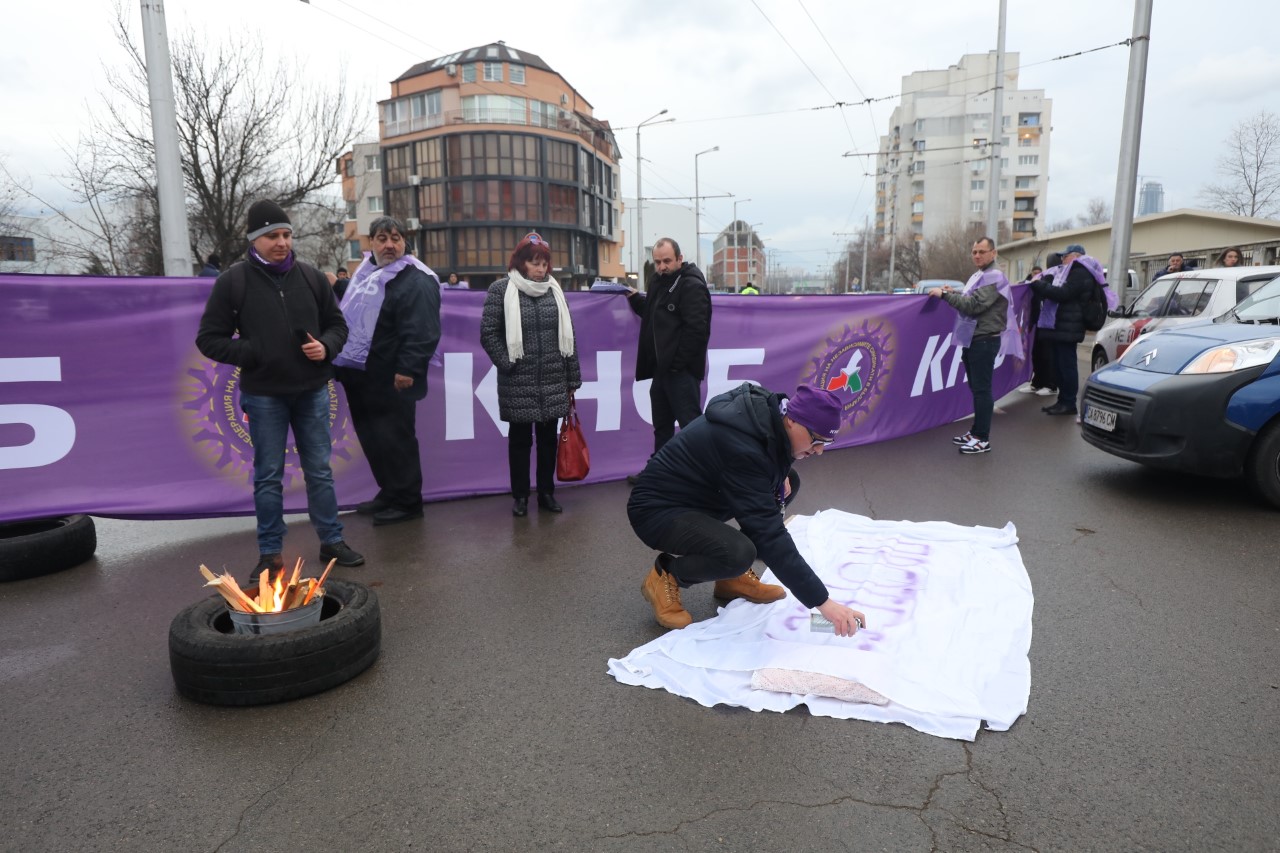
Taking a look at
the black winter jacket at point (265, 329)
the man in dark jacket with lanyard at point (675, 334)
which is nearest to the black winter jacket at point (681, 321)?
the man in dark jacket with lanyard at point (675, 334)

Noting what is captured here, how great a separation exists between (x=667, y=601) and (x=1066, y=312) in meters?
7.49

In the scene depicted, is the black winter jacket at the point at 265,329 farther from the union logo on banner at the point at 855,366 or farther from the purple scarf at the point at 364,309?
the union logo on banner at the point at 855,366

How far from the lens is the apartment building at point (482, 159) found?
64.2 meters

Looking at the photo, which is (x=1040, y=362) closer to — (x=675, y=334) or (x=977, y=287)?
(x=977, y=287)

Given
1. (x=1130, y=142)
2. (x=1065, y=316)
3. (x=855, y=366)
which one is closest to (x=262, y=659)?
(x=855, y=366)

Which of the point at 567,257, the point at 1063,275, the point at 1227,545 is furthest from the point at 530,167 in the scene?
the point at 1227,545

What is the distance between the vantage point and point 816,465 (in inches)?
293

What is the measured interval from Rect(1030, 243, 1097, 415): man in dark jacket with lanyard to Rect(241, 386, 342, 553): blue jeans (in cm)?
809

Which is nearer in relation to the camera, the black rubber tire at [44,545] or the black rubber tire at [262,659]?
the black rubber tire at [262,659]

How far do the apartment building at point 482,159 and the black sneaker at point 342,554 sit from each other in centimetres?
5926

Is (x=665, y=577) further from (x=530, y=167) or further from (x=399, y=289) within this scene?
(x=530, y=167)

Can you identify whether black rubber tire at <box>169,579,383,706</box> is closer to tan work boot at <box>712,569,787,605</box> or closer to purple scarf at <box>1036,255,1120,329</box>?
tan work boot at <box>712,569,787,605</box>

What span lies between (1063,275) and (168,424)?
916 centimetres

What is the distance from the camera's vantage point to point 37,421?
495 centimetres
